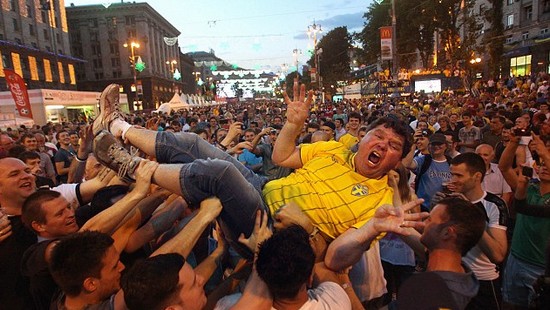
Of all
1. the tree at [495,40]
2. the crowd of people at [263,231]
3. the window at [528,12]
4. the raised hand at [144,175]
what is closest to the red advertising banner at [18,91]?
the crowd of people at [263,231]

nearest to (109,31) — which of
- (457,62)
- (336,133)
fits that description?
(457,62)

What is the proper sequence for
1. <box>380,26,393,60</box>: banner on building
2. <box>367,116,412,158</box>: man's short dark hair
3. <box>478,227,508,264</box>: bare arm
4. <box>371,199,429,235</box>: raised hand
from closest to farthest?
<box>371,199,429,235</box>: raised hand → <box>478,227,508,264</box>: bare arm → <box>367,116,412,158</box>: man's short dark hair → <box>380,26,393,60</box>: banner on building

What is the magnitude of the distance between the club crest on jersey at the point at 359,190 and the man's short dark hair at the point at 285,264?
982 mm

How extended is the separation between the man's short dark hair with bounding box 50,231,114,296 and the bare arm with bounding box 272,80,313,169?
1788 mm

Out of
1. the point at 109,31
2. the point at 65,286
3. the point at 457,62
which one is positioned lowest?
the point at 65,286

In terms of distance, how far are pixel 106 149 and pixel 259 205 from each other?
1338 mm

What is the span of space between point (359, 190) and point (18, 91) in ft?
61.3

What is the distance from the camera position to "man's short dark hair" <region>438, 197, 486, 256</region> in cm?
233

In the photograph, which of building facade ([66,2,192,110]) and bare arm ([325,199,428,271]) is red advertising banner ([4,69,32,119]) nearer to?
bare arm ([325,199,428,271])

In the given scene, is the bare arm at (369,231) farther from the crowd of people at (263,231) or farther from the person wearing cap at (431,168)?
the person wearing cap at (431,168)

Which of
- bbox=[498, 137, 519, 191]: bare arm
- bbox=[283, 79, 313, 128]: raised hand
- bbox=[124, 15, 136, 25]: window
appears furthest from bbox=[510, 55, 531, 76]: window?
bbox=[124, 15, 136, 25]: window

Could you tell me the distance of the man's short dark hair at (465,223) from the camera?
7.65ft

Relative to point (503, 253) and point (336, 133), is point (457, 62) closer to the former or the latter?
point (336, 133)

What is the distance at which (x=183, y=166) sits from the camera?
9.07 feet
